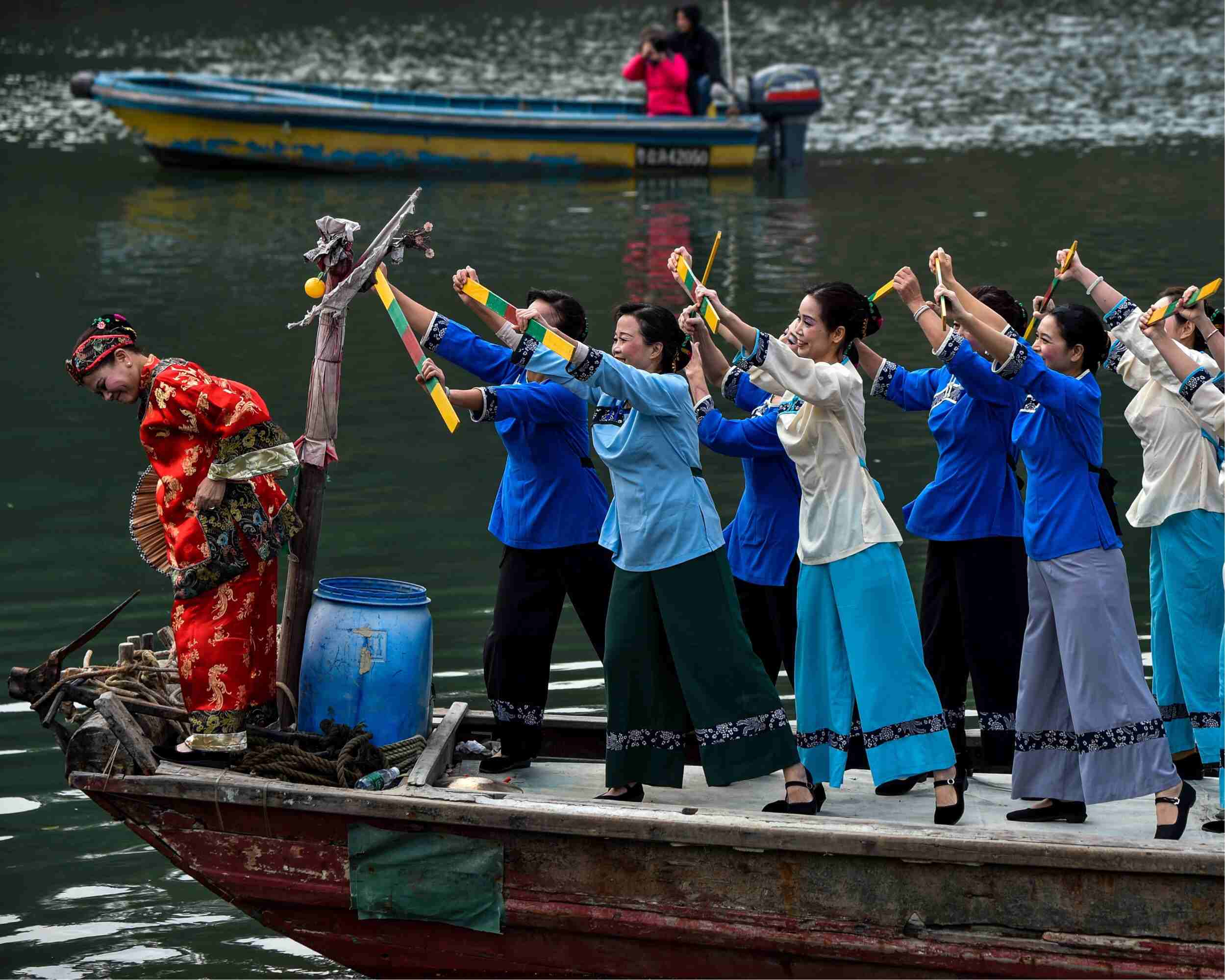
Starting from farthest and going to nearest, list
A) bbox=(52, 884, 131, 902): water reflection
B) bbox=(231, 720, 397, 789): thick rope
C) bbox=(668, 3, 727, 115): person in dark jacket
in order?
bbox=(668, 3, 727, 115): person in dark jacket → bbox=(52, 884, 131, 902): water reflection → bbox=(231, 720, 397, 789): thick rope

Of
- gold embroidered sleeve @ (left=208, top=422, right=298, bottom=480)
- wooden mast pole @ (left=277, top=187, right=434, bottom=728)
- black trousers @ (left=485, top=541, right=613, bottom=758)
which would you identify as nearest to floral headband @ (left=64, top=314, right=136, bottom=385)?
gold embroidered sleeve @ (left=208, top=422, right=298, bottom=480)

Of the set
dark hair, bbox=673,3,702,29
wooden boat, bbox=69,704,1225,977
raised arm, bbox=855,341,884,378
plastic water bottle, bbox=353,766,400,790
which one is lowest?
wooden boat, bbox=69,704,1225,977

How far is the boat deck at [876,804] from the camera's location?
4836 millimetres

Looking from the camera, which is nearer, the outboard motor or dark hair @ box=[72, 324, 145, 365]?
dark hair @ box=[72, 324, 145, 365]

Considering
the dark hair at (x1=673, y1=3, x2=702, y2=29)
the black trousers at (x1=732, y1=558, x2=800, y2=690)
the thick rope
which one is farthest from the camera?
the dark hair at (x1=673, y1=3, x2=702, y2=29)

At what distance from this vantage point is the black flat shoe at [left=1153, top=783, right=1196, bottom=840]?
4.97m

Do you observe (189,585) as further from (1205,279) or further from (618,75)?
(618,75)

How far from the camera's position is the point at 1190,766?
5.64 metres

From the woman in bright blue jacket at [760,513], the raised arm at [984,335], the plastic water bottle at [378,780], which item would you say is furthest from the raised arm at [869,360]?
the plastic water bottle at [378,780]

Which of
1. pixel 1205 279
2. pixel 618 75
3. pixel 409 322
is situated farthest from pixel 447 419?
pixel 618 75

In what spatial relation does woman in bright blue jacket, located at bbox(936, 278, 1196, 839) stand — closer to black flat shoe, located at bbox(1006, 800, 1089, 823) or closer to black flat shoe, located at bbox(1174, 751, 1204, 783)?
black flat shoe, located at bbox(1006, 800, 1089, 823)

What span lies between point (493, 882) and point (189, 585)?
1.23 meters

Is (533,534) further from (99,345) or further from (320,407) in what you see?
(99,345)

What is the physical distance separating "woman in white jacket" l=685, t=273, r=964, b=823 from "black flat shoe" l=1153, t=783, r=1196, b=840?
551 mm
